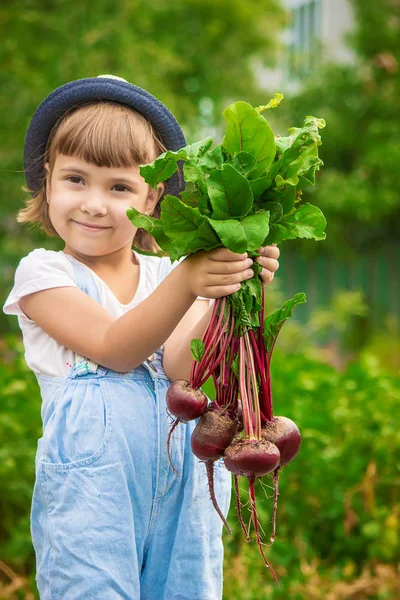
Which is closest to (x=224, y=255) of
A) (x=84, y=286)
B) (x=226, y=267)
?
(x=226, y=267)

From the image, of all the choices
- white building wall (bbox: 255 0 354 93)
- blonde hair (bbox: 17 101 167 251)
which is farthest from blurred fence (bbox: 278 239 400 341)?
blonde hair (bbox: 17 101 167 251)

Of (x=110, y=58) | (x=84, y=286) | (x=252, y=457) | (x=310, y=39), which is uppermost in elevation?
(x=310, y=39)

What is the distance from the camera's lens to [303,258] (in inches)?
505

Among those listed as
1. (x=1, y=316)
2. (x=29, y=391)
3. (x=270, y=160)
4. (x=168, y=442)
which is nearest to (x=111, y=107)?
(x=270, y=160)

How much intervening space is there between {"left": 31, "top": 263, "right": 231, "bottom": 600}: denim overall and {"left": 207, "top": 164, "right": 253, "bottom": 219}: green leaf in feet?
1.72

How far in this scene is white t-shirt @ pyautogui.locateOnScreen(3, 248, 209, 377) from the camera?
6.57 feet

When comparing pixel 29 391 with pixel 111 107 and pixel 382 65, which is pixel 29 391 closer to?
pixel 111 107

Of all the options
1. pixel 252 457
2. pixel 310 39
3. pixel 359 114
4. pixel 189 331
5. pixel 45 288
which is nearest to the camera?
pixel 252 457

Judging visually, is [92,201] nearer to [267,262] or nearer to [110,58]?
[267,262]

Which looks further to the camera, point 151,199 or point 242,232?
point 151,199

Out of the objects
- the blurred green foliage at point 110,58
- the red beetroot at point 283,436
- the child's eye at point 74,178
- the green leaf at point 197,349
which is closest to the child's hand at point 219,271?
the green leaf at point 197,349

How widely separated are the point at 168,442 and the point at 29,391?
76.9 inches

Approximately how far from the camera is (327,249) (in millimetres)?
12602

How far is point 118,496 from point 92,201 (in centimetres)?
73
